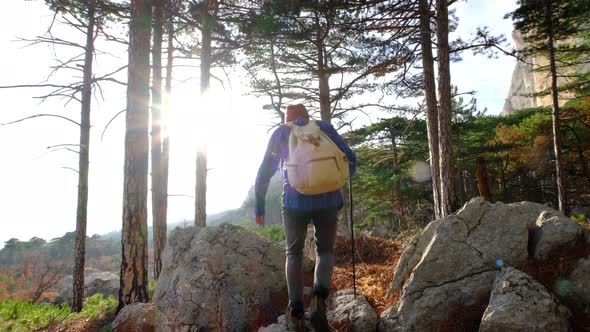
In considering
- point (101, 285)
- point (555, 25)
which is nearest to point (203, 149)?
point (101, 285)

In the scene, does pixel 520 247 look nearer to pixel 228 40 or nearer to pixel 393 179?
pixel 228 40

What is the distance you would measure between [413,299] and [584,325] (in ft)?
4.23

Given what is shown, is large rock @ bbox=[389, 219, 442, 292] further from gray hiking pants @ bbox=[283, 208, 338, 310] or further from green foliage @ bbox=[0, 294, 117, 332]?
green foliage @ bbox=[0, 294, 117, 332]

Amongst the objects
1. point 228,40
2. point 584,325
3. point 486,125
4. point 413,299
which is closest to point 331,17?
point 228,40

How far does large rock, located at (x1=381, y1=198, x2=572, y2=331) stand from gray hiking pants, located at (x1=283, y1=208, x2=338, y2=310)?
88 cm

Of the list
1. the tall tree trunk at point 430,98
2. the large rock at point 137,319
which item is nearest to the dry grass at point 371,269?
the tall tree trunk at point 430,98

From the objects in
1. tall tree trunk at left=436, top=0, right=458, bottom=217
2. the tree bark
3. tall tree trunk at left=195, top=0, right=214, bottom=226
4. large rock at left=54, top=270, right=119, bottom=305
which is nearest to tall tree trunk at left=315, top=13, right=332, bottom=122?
tall tree trunk at left=195, top=0, right=214, bottom=226

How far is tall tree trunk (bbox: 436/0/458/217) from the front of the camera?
22.9ft

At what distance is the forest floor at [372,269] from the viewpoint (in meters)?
4.11

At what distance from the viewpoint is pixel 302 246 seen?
3076 millimetres

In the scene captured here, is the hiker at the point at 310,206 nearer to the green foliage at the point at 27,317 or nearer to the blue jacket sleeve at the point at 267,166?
the blue jacket sleeve at the point at 267,166

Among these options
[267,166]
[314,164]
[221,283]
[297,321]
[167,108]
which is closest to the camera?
[314,164]

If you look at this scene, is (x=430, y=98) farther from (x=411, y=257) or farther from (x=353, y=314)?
(x=353, y=314)

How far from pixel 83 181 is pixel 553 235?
11.1 m
